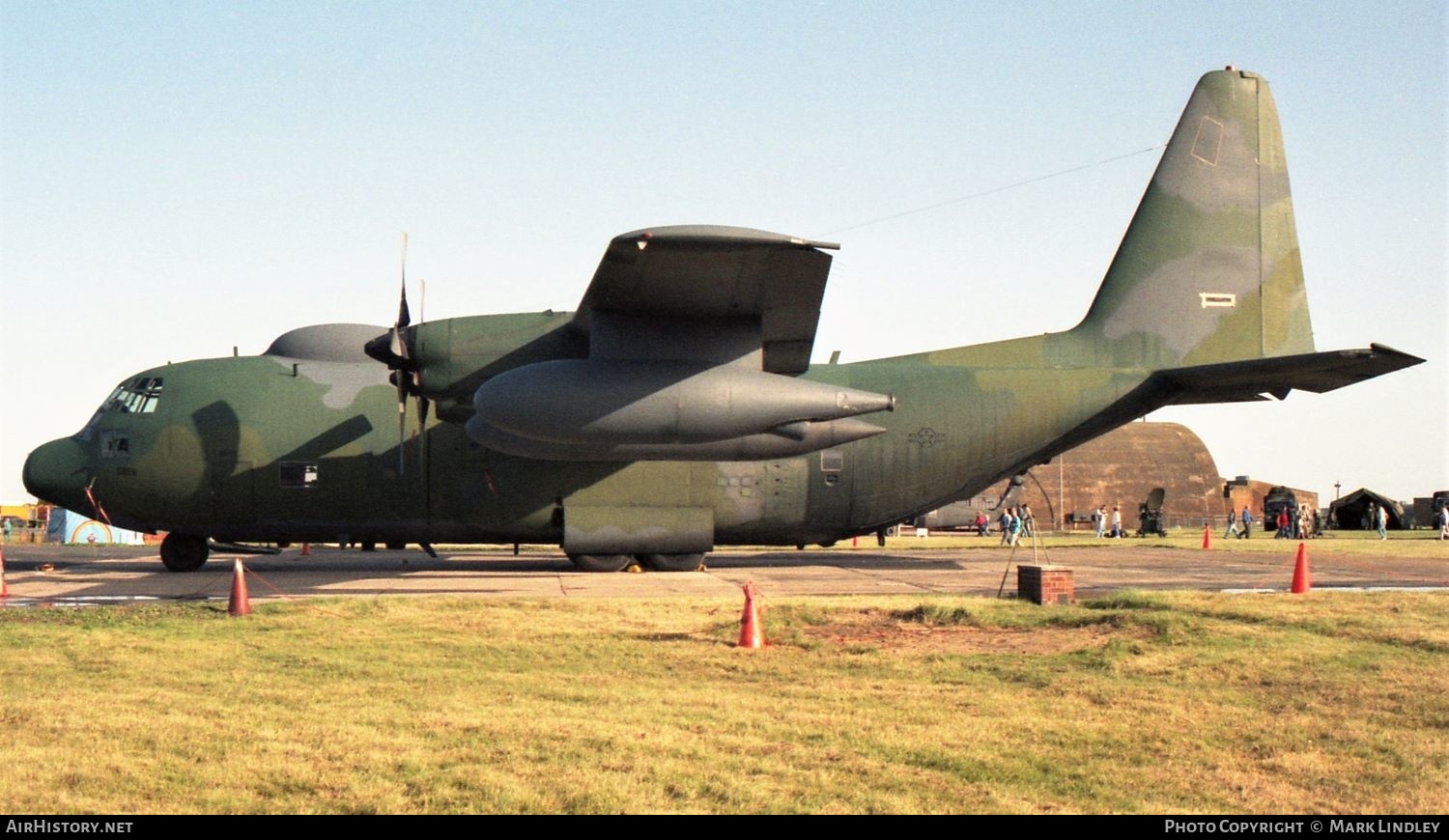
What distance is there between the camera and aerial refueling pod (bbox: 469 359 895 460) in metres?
17.7

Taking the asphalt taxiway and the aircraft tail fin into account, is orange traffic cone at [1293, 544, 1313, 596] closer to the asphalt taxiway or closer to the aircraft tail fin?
the asphalt taxiway

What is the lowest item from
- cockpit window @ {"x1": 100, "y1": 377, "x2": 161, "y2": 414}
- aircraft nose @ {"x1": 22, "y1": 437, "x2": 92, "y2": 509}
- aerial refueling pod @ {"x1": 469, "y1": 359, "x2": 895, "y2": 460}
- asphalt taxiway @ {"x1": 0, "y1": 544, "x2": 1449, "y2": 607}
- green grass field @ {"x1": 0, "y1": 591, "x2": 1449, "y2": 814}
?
green grass field @ {"x1": 0, "y1": 591, "x2": 1449, "y2": 814}

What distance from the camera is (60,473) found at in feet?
75.0

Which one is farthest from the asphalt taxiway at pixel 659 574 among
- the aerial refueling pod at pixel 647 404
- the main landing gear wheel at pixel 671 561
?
the aerial refueling pod at pixel 647 404

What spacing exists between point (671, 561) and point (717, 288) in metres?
7.82

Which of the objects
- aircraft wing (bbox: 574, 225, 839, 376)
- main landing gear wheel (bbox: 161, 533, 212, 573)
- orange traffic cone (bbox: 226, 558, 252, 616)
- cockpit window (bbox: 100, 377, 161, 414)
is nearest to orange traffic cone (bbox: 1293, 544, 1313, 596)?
aircraft wing (bbox: 574, 225, 839, 376)

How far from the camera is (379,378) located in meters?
23.5

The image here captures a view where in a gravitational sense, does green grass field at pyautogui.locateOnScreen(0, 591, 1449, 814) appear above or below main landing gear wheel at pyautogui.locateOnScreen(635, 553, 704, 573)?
below

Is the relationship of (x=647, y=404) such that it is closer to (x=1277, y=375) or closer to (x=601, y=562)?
(x=601, y=562)

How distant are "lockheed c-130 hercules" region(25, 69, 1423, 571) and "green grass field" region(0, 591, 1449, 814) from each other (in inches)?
217

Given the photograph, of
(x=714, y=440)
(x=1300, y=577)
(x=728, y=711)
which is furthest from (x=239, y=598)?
(x=1300, y=577)

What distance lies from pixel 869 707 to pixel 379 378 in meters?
16.2

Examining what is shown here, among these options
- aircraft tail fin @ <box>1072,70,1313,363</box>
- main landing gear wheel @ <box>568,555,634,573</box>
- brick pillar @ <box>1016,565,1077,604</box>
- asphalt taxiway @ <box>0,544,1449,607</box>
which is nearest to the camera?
brick pillar @ <box>1016,565,1077,604</box>

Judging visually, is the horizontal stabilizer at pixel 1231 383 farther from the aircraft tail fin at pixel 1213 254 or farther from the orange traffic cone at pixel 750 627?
the orange traffic cone at pixel 750 627
